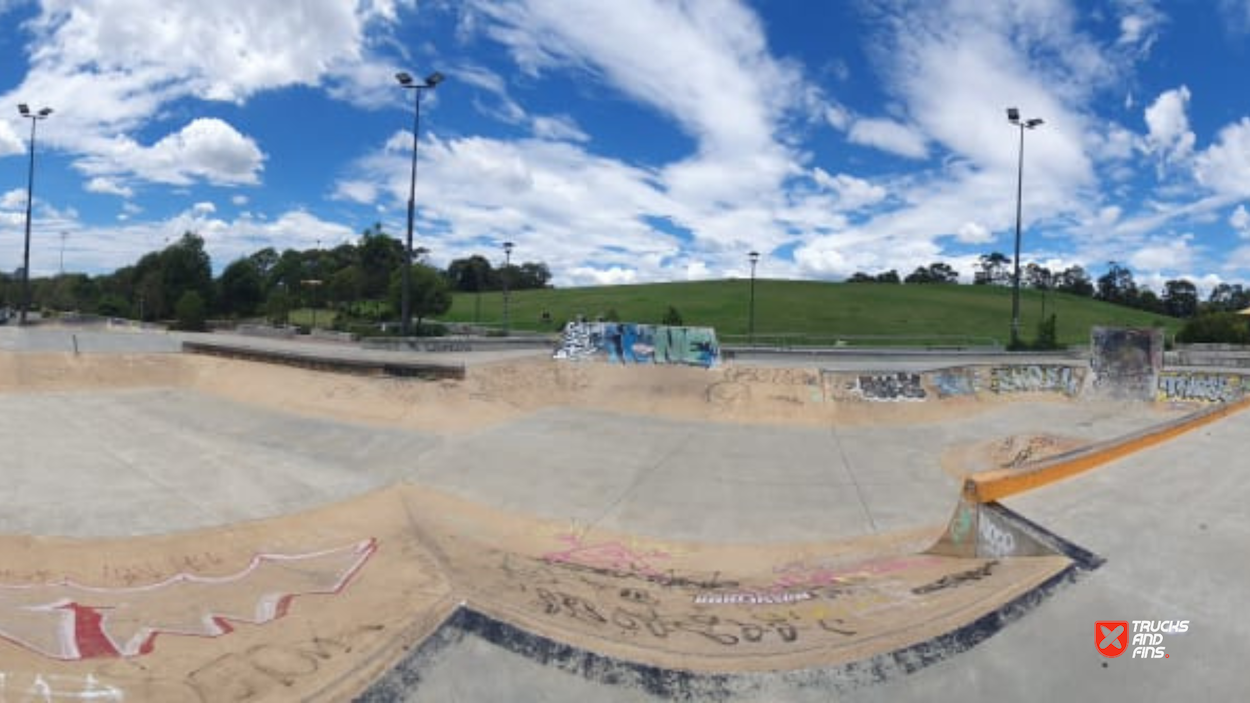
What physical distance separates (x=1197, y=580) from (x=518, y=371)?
16298 mm

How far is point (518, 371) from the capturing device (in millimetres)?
19562

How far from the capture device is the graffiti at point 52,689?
5.21m

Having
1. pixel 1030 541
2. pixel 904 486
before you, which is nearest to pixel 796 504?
pixel 904 486

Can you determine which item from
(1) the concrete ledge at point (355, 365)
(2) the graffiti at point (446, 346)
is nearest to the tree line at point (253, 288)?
(2) the graffiti at point (446, 346)

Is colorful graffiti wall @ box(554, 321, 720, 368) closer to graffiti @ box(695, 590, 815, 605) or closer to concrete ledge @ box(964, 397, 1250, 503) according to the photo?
concrete ledge @ box(964, 397, 1250, 503)

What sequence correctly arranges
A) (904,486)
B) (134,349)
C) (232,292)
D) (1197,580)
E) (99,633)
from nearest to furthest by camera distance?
1. (1197,580)
2. (99,633)
3. (904,486)
4. (134,349)
5. (232,292)

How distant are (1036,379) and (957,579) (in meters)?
18.5

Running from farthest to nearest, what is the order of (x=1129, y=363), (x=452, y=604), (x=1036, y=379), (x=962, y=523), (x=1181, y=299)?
(x=1181, y=299), (x=1036, y=379), (x=1129, y=363), (x=962, y=523), (x=452, y=604)

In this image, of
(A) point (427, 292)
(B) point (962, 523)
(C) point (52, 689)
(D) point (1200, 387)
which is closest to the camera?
(C) point (52, 689)

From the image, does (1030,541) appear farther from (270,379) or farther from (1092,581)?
(270,379)

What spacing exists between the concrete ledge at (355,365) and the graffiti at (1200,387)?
21612 mm

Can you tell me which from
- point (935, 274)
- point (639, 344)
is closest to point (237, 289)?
point (639, 344)

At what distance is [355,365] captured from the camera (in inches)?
754

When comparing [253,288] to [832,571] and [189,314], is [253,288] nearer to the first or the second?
[189,314]
